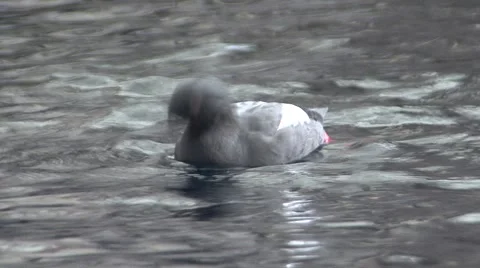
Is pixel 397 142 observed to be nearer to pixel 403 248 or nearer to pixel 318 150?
pixel 318 150

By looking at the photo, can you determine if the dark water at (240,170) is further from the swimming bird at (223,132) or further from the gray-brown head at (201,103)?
the gray-brown head at (201,103)

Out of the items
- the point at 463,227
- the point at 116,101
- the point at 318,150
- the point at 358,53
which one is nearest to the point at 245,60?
the point at 358,53

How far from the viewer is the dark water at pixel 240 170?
26.6 feet

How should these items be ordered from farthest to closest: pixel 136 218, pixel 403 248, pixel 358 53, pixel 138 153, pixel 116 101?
pixel 358 53 → pixel 116 101 → pixel 138 153 → pixel 136 218 → pixel 403 248

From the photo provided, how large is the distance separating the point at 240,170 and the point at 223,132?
362 millimetres

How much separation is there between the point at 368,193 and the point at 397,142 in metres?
1.83

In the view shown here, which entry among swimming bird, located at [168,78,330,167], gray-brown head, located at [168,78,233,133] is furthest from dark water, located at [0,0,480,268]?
gray-brown head, located at [168,78,233,133]

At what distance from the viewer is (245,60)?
15.1 metres

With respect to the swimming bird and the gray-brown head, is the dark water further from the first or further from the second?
the gray-brown head

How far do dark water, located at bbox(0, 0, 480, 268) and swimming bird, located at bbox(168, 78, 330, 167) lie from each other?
0.19 meters

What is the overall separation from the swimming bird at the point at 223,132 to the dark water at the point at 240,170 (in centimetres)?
19

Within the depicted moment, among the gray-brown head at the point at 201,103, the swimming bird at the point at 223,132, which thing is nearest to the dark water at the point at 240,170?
the swimming bird at the point at 223,132

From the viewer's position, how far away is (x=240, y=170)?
10320 millimetres

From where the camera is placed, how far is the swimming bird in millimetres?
10344
